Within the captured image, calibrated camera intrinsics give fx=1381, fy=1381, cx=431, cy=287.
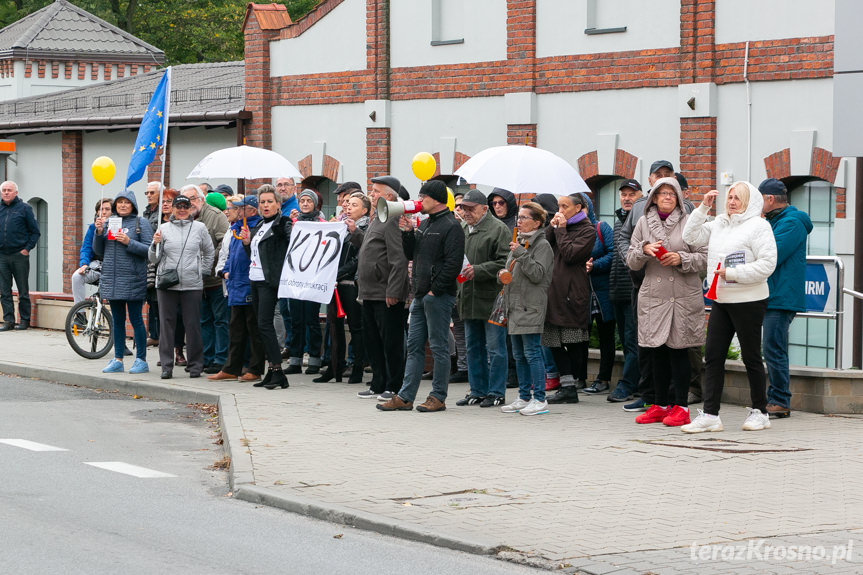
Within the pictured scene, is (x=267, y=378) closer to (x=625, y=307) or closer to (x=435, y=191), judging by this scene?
(x=435, y=191)

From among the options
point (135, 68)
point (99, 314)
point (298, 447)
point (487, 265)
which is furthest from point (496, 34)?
point (135, 68)

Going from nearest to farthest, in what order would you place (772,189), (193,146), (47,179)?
(772,189) < (193,146) < (47,179)

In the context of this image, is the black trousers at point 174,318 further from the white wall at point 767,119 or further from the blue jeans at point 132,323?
the white wall at point 767,119

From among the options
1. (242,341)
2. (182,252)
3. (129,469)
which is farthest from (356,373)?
(129,469)

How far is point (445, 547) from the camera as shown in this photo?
7.34 m

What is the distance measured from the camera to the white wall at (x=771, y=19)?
15.9 meters

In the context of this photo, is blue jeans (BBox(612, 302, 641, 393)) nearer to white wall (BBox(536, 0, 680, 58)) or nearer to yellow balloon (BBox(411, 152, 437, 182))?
yellow balloon (BBox(411, 152, 437, 182))

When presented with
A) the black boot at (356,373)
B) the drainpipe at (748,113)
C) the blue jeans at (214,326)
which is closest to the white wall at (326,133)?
the blue jeans at (214,326)

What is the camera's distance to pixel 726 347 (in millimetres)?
11102

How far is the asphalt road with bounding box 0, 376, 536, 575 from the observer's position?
694 cm

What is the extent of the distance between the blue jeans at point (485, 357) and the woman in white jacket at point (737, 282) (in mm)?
2068

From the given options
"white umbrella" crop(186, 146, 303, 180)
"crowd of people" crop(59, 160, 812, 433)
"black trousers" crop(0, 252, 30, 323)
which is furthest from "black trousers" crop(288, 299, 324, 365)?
"black trousers" crop(0, 252, 30, 323)

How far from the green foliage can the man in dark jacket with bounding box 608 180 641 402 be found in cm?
3842

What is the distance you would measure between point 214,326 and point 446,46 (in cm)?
715
